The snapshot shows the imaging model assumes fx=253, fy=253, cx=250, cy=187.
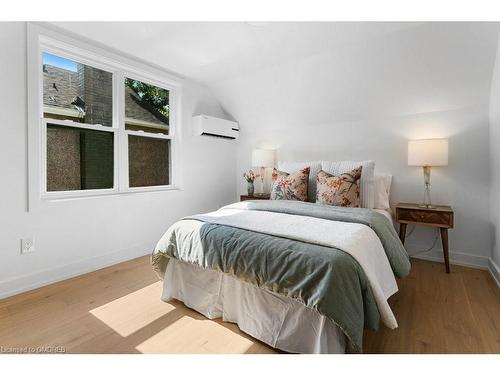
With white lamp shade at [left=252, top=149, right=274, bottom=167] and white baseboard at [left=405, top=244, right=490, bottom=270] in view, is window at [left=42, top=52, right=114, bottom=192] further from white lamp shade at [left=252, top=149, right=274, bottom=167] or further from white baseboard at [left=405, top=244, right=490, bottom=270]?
white baseboard at [left=405, top=244, right=490, bottom=270]

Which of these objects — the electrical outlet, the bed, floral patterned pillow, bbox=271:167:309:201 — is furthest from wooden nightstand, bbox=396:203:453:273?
the electrical outlet

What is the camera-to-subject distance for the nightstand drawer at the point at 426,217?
7.93 feet

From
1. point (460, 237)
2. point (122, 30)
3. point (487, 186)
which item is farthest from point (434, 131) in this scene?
point (122, 30)

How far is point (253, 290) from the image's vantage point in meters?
1.55

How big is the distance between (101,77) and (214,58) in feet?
4.02

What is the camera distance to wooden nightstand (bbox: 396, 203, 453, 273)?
242 cm

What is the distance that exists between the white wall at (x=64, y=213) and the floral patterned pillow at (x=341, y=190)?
1883 millimetres

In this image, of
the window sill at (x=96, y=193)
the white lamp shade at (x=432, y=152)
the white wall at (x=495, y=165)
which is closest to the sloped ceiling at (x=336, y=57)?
the white wall at (x=495, y=165)

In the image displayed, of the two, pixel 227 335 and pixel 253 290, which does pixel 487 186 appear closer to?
pixel 253 290

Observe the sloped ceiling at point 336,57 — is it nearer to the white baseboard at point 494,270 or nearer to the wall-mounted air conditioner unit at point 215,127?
the wall-mounted air conditioner unit at point 215,127

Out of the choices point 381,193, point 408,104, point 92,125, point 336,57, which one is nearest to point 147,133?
point 92,125

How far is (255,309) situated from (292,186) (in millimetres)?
1498

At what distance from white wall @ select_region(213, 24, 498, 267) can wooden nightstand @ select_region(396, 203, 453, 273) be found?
344 mm

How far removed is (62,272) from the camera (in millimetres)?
2336
